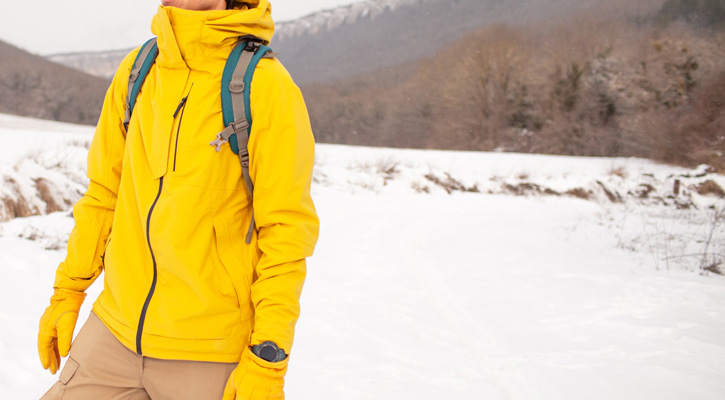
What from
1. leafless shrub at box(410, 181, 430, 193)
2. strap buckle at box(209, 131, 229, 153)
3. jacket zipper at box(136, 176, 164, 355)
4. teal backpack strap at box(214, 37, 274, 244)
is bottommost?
leafless shrub at box(410, 181, 430, 193)

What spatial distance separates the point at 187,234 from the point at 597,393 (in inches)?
112

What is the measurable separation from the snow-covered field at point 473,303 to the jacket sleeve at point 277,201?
1635mm

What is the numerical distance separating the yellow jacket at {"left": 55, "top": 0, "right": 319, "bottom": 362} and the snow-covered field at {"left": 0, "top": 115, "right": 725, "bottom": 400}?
1.60 m

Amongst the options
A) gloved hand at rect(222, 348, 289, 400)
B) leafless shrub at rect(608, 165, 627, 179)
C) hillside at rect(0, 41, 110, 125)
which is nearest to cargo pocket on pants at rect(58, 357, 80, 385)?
gloved hand at rect(222, 348, 289, 400)

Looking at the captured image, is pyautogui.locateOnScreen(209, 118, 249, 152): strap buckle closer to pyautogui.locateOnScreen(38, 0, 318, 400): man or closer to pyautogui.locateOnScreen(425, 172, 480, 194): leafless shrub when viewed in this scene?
pyautogui.locateOnScreen(38, 0, 318, 400): man

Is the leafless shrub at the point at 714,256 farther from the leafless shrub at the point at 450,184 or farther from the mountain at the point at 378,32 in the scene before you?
the mountain at the point at 378,32

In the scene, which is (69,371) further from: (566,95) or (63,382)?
(566,95)

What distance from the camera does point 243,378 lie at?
46.6 inches

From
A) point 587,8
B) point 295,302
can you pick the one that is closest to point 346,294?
point 295,302

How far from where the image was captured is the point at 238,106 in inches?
48.3

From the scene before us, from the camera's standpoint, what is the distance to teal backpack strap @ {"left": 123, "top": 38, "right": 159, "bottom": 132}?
1386mm

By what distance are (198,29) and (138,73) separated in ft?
0.95

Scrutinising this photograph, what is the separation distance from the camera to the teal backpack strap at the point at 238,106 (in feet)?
4.02

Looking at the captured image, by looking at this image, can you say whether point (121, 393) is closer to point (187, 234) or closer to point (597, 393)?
point (187, 234)
